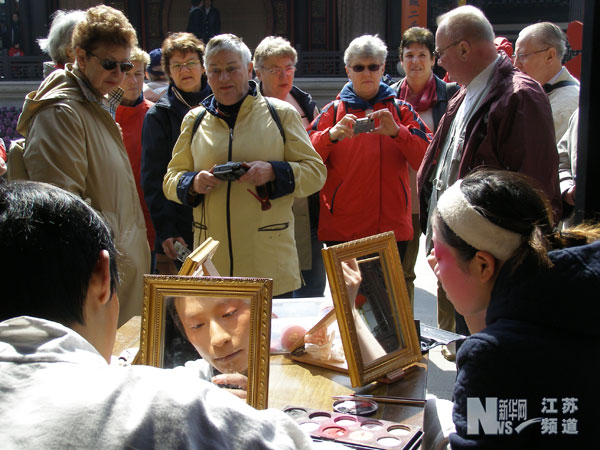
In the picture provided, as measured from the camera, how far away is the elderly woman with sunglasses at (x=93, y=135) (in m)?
2.38

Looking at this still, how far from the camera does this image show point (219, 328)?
1509 millimetres

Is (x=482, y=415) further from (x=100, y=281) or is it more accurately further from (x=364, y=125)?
(x=364, y=125)

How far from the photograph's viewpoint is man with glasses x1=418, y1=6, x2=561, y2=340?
241cm

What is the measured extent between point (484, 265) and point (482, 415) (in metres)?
0.35

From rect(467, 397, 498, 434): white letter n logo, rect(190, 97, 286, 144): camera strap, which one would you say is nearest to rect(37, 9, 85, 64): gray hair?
rect(190, 97, 286, 144): camera strap

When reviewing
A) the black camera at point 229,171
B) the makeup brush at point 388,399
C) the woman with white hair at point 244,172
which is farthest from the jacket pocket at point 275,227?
the makeup brush at point 388,399

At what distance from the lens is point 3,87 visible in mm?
12047

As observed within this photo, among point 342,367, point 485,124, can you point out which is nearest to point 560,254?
point 342,367

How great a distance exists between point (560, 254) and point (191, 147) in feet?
6.12

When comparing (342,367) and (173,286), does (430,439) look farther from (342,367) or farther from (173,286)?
(173,286)

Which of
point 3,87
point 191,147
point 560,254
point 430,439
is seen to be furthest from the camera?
point 3,87

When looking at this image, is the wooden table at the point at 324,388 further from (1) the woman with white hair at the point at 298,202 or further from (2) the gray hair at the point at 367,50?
(2) the gray hair at the point at 367,50

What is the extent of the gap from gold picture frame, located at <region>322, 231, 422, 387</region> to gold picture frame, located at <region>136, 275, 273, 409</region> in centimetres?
29

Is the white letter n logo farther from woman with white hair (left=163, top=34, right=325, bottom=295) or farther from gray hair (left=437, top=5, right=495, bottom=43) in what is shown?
gray hair (left=437, top=5, right=495, bottom=43)
